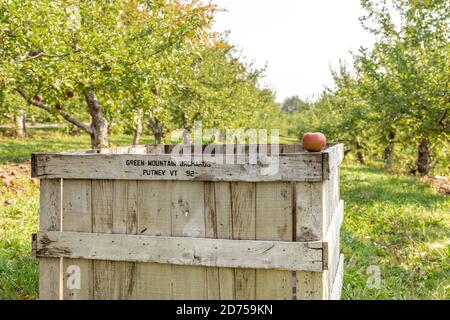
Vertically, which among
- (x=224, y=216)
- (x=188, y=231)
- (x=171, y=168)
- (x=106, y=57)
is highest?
(x=106, y=57)

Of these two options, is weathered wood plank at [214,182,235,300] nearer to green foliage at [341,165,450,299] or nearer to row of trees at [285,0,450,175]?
green foliage at [341,165,450,299]

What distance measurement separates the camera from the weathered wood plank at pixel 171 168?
2938 mm

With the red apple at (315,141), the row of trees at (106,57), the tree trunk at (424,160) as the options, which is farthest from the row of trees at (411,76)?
the red apple at (315,141)

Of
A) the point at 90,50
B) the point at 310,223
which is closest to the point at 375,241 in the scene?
the point at 310,223

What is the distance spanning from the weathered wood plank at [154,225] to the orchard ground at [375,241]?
5.83 ft

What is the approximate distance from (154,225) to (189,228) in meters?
0.26

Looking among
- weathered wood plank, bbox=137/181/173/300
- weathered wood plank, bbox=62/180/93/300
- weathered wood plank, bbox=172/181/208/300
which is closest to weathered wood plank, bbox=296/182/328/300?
weathered wood plank, bbox=172/181/208/300

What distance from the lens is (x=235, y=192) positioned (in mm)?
3094

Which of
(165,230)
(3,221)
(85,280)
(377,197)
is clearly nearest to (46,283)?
(85,280)

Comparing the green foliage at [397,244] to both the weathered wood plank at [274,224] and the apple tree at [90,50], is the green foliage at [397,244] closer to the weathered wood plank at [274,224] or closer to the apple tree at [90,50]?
the weathered wood plank at [274,224]

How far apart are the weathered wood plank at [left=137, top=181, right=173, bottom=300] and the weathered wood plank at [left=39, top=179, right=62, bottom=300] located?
64 centimetres

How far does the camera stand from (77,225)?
342 centimetres

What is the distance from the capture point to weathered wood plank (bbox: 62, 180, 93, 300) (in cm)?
339

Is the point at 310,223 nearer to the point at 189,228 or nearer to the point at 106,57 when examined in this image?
the point at 189,228
